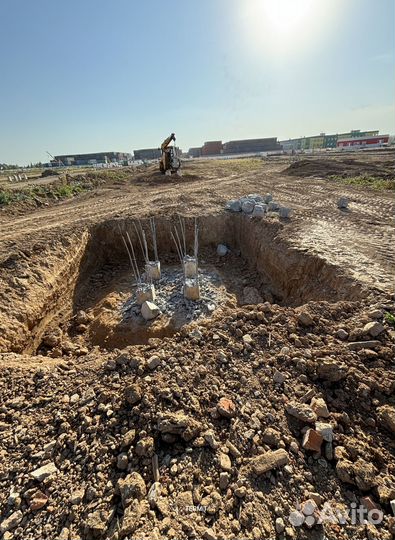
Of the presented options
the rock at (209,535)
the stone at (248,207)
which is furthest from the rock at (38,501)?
the stone at (248,207)

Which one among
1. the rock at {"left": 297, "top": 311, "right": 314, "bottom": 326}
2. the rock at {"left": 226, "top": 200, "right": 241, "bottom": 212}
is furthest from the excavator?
the rock at {"left": 297, "top": 311, "right": 314, "bottom": 326}

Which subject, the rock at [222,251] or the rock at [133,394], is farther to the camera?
the rock at [222,251]

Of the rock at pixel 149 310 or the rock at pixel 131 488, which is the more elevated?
the rock at pixel 131 488

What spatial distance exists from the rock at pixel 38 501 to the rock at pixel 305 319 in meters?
3.15

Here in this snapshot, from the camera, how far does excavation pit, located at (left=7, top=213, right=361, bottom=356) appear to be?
556 centimetres

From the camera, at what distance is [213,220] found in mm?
9078

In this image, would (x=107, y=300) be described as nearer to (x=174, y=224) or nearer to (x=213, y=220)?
(x=174, y=224)

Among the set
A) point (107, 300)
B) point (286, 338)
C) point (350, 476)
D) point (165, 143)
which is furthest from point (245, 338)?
point (165, 143)

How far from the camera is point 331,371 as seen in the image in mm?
2744

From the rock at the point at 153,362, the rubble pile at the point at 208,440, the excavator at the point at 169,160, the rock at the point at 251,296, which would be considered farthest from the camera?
the excavator at the point at 169,160

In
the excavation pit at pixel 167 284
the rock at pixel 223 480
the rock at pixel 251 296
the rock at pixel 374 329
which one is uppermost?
the rock at pixel 374 329

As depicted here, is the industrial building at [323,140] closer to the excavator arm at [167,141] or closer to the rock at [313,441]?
the excavator arm at [167,141]

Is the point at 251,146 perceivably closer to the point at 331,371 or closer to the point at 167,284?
the point at 167,284

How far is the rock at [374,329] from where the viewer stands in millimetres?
3166
